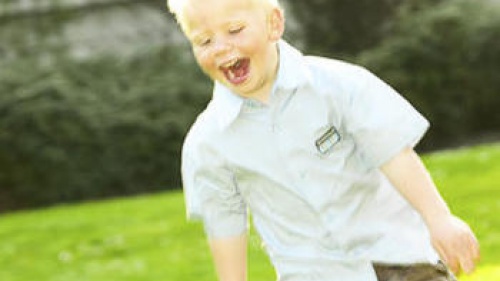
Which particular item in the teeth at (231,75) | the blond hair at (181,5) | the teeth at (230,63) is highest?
the blond hair at (181,5)

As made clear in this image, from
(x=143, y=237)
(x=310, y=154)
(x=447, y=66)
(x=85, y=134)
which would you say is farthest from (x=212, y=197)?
(x=447, y=66)

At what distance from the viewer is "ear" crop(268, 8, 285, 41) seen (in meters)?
3.13

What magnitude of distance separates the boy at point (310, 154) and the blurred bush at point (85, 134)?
7.97 meters

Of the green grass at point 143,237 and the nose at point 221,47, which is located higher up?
the nose at point 221,47

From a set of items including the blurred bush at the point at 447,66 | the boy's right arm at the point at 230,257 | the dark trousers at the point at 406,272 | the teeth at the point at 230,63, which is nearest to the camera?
the teeth at the point at 230,63

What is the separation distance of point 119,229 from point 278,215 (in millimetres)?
5317

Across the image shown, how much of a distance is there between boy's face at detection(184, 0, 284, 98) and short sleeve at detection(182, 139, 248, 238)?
23cm

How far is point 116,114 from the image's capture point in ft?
37.9

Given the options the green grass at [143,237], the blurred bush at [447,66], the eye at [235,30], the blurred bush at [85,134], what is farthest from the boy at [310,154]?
the blurred bush at [447,66]

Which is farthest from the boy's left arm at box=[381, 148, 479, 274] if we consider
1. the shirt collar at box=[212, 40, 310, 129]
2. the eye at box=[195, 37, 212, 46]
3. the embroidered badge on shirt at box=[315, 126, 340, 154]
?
the eye at box=[195, 37, 212, 46]

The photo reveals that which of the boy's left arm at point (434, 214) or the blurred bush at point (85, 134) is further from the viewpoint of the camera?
the blurred bush at point (85, 134)

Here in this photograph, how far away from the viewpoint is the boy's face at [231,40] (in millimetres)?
3031

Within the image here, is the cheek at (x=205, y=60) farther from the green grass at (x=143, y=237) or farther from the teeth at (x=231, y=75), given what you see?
the green grass at (x=143, y=237)

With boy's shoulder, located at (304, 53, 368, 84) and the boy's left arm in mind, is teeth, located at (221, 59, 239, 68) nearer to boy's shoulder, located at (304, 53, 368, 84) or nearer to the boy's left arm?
boy's shoulder, located at (304, 53, 368, 84)
